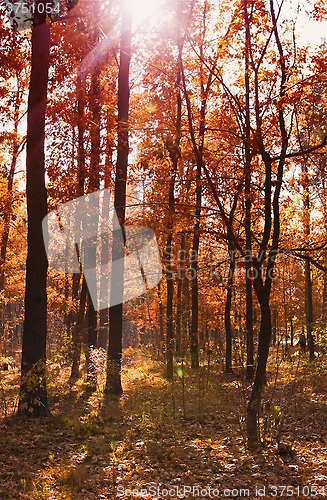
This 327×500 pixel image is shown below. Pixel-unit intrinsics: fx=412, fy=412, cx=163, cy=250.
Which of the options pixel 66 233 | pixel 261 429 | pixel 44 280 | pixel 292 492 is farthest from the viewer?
pixel 66 233

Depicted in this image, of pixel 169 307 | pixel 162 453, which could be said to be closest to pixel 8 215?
pixel 169 307

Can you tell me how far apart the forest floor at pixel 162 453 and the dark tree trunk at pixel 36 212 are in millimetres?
1350

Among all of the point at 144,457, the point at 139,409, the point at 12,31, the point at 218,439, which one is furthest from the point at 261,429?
the point at 12,31

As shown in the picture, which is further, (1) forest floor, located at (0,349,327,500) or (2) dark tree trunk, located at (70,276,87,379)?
(2) dark tree trunk, located at (70,276,87,379)

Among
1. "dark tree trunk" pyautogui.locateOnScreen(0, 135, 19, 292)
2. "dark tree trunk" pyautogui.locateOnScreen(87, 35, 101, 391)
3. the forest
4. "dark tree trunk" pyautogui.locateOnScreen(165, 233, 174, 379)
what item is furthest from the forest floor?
"dark tree trunk" pyautogui.locateOnScreen(0, 135, 19, 292)

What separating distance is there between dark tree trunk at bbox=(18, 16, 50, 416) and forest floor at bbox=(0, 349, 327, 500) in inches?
53.1

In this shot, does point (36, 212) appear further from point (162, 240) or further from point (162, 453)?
point (162, 240)

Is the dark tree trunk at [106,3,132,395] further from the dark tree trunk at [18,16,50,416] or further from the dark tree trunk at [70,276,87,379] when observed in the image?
the dark tree trunk at [18,16,50,416]

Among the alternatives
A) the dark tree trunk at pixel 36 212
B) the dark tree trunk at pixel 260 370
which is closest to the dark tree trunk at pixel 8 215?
the dark tree trunk at pixel 36 212

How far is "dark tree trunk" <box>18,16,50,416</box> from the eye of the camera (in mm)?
8227

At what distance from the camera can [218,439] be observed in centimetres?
734

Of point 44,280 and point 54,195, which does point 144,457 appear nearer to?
point 44,280

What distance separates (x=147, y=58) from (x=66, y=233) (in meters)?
7.26

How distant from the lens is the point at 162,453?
6.42m
